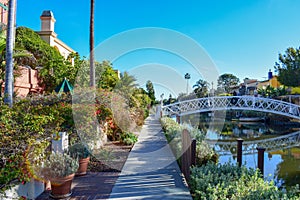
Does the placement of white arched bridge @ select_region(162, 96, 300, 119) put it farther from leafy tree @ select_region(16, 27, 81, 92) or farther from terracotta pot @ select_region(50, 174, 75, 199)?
terracotta pot @ select_region(50, 174, 75, 199)

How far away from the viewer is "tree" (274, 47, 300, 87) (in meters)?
26.1

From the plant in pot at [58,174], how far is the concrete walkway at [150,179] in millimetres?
805

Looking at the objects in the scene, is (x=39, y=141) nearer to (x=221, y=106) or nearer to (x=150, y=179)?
(x=150, y=179)

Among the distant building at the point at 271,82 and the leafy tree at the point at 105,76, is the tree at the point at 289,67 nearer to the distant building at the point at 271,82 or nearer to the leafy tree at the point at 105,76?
the distant building at the point at 271,82

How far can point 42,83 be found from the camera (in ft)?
36.6

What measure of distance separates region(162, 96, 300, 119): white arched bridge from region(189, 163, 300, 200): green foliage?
53.5 ft

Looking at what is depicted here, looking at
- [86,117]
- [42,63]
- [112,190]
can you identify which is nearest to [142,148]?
[86,117]

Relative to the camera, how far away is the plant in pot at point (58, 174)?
148 inches

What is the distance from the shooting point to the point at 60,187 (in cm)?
383

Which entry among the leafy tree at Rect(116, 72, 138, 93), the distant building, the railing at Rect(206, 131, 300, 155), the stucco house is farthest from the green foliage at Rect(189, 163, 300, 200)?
the distant building

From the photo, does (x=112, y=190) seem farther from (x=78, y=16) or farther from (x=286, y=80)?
(x=286, y=80)

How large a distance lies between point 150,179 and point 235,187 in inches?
103

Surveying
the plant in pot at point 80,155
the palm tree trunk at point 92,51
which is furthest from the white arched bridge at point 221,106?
the plant in pot at point 80,155

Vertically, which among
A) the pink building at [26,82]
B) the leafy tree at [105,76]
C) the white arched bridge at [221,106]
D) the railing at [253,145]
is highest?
the leafy tree at [105,76]
